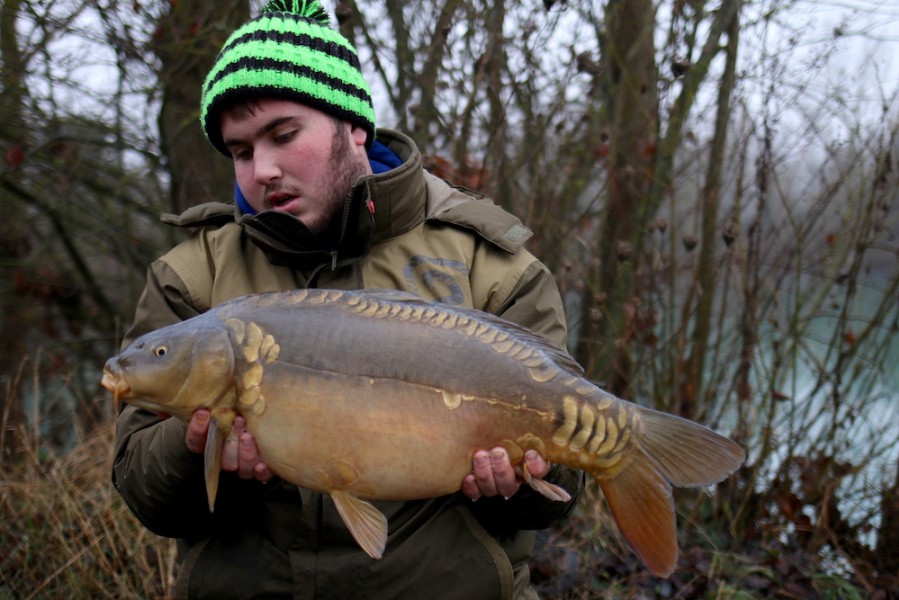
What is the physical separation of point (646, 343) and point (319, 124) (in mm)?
2266

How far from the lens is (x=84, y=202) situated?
459 cm

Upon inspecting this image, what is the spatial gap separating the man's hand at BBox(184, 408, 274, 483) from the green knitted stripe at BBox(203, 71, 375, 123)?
655mm

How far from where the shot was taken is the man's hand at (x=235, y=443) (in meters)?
1.42

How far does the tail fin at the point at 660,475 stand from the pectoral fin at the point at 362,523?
38 cm

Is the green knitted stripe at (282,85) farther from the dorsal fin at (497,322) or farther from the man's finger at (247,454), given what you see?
the man's finger at (247,454)

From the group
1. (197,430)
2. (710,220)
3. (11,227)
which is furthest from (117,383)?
(11,227)

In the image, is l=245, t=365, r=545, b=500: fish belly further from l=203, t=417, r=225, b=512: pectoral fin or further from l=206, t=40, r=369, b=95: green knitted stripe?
l=206, t=40, r=369, b=95: green knitted stripe

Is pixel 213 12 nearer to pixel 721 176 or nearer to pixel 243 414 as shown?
pixel 721 176

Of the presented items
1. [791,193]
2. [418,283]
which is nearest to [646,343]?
[791,193]

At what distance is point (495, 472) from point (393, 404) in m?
0.20

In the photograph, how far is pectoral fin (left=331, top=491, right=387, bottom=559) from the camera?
142 cm

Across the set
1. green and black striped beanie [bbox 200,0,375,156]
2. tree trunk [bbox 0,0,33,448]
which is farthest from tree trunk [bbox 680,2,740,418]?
tree trunk [bbox 0,0,33,448]

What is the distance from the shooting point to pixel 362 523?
4.71ft

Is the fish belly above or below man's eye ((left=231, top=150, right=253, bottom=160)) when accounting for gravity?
below
